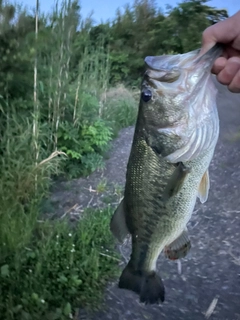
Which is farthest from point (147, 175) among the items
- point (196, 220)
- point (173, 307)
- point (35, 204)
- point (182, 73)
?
point (196, 220)

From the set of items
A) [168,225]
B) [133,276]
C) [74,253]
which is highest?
[168,225]

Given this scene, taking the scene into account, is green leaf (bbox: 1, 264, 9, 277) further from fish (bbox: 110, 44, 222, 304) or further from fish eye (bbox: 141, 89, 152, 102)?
fish eye (bbox: 141, 89, 152, 102)

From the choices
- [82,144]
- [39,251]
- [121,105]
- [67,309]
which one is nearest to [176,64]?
[67,309]

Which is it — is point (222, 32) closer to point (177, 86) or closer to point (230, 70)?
A: point (230, 70)

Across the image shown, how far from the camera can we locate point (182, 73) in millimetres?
1451

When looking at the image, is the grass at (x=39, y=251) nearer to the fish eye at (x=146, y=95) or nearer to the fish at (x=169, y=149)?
the fish at (x=169, y=149)

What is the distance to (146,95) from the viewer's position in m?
1.52

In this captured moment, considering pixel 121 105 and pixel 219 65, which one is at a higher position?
pixel 219 65

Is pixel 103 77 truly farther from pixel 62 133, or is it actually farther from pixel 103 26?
pixel 62 133

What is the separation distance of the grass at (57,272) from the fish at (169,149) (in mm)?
1318

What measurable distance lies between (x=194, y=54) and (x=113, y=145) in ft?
13.8

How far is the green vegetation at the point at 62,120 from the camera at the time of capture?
9.91ft

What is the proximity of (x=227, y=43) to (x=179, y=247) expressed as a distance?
710 mm

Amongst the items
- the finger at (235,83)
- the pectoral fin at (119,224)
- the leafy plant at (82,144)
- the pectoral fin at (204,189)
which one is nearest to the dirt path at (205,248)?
the leafy plant at (82,144)
